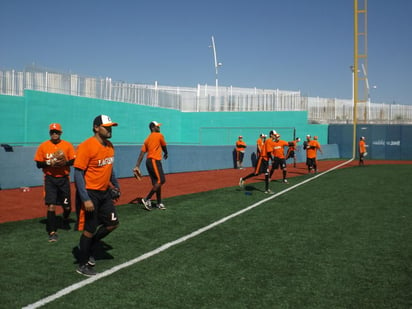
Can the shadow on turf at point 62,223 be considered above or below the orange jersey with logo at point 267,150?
below

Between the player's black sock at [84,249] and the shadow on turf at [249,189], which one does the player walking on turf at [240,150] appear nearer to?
the shadow on turf at [249,189]

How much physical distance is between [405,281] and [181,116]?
3067cm

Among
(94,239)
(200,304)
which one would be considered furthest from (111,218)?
(200,304)

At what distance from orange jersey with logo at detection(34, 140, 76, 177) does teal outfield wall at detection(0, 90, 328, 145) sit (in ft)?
28.9

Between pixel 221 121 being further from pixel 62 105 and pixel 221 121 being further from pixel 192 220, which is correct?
pixel 192 220

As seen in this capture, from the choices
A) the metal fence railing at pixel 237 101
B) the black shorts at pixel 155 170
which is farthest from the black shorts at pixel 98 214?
the metal fence railing at pixel 237 101

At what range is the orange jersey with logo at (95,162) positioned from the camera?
504 centimetres

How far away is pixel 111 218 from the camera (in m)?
5.27

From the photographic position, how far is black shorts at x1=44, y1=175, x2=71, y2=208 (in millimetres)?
7153

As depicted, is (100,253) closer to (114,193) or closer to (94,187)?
(114,193)

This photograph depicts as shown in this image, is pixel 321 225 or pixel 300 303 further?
pixel 321 225

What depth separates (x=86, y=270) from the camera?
5113mm

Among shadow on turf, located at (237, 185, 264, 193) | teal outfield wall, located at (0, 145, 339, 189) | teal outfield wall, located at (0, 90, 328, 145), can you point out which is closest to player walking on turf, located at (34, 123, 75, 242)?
shadow on turf, located at (237, 185, 264, 193)

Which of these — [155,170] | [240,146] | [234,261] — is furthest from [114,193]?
[240,146]
